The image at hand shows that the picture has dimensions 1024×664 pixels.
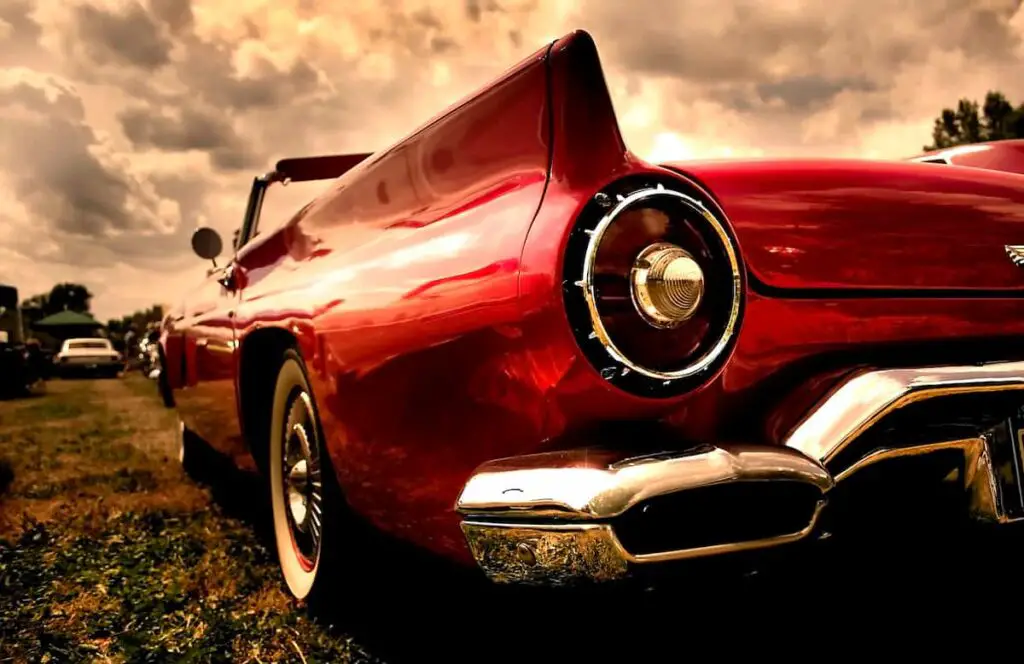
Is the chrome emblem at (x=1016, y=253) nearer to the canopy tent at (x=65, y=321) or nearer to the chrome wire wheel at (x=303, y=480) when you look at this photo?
the chrome wire wheel at (x=303, y=480)

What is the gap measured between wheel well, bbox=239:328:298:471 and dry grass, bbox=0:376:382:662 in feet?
1.53

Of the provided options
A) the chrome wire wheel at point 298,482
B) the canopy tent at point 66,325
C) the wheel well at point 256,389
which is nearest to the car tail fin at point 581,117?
the chrome wire wheel at point 298,482

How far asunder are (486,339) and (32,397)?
1534cm

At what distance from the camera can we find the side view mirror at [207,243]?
13.9 ft

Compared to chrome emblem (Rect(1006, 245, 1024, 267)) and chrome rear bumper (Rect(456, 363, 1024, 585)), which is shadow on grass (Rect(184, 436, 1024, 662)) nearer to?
chrome rear bumper (Rect(456, 363, 1024, 585))

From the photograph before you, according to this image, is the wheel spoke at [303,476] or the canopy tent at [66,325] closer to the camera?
the wheel spoke at [303,476]

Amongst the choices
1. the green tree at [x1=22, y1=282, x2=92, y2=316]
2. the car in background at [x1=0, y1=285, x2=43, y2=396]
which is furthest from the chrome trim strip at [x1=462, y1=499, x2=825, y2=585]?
the green tree at [x1=22, y1=282, x2=92, y2=316]

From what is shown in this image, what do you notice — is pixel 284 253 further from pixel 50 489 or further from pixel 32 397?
pixel 32 397

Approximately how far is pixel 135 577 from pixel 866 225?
8.57 feet

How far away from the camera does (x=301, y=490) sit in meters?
2.39

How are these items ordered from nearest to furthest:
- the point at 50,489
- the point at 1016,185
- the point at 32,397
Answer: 1. the point at 1016,185
2. the point at 50,489
3. the point at 32,397

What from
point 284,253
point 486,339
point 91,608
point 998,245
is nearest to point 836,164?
point 998,245

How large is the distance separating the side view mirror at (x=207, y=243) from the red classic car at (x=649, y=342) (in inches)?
105

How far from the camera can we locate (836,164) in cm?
171
